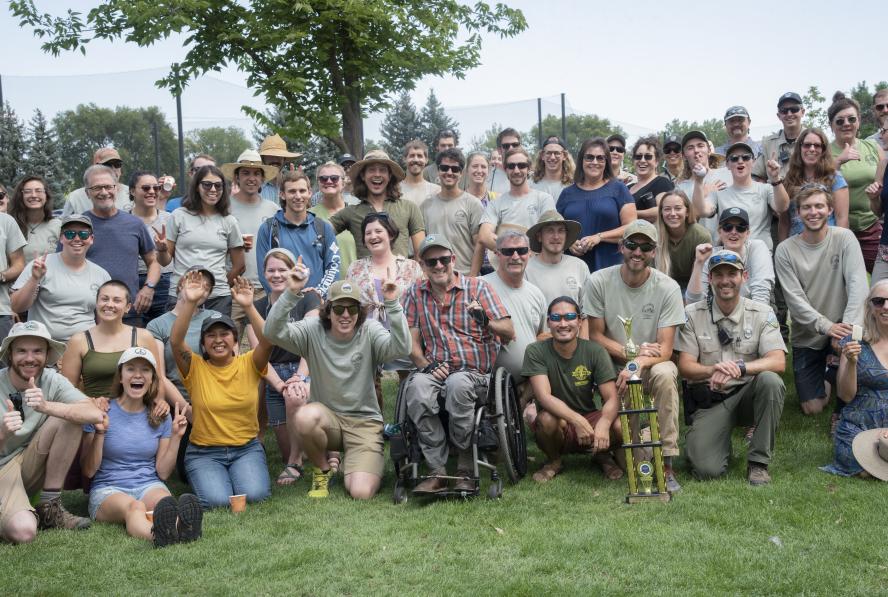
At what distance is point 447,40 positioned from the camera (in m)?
14.9

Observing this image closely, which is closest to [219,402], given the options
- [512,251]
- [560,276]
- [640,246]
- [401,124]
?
[512,251]

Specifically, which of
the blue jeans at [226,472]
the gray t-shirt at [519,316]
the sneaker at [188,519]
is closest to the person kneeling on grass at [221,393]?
the blue jeans at [226,472]

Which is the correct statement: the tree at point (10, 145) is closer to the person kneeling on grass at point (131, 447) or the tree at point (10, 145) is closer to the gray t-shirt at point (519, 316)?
the person kneeling on grass at point (131, 447)

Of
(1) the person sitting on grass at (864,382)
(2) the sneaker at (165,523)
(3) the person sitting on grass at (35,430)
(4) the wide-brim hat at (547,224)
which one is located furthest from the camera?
(4) the wide-brim hat at (547,224)

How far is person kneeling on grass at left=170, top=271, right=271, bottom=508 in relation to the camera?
5.90 m

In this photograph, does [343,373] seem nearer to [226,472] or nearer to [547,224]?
[226,472]

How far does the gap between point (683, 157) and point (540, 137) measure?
49.5 feet

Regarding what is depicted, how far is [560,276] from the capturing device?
22.0 feet

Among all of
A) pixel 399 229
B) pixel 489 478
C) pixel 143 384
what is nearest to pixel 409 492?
pixel 489 478

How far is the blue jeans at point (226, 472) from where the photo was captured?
5691 mm

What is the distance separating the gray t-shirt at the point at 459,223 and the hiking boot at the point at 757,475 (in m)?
3.11

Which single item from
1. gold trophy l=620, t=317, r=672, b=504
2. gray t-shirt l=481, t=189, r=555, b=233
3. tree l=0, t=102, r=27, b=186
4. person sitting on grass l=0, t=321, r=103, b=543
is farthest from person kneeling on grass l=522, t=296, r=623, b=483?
tree l=0, t=102, r=27, b=186

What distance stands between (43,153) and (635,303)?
20634 mm

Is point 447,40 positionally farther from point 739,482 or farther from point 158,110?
point 739,482
